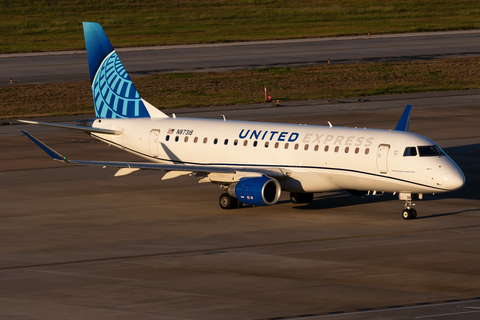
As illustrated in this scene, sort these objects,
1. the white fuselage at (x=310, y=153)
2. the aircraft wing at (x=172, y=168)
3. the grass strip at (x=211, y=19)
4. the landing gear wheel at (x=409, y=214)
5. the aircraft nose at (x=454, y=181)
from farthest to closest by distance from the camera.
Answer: the grass strip at (x=211, y=19) < the aircraft wing at (x=172, y=168) < the landing gear wheel at (x=409, y=214) < the white fuselage at (x=310, y=153) < the aircraft nose at (x=454, y=181)

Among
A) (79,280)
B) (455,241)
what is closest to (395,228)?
(455,241)

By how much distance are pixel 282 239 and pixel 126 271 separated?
24.3 feet

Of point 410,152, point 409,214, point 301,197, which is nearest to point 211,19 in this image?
point 301,197

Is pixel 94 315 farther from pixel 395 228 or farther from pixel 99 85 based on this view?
pixel 99 85

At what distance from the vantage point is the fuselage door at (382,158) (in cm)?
3816

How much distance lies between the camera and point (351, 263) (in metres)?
30.8

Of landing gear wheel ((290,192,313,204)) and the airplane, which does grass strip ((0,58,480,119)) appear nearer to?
the airplane

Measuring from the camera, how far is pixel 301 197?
4231 cm

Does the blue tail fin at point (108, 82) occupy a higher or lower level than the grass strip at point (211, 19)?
lower

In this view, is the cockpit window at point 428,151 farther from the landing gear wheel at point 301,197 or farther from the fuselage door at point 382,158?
the landing gear wheel at point 301,197

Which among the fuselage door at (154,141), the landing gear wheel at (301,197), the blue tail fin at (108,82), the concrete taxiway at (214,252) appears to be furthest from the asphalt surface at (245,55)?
the landing gear wheel at (301,197)

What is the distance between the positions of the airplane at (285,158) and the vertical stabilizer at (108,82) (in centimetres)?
145

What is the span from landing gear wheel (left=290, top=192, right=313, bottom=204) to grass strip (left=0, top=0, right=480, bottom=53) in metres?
77.9

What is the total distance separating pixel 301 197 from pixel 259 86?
4566 cm
